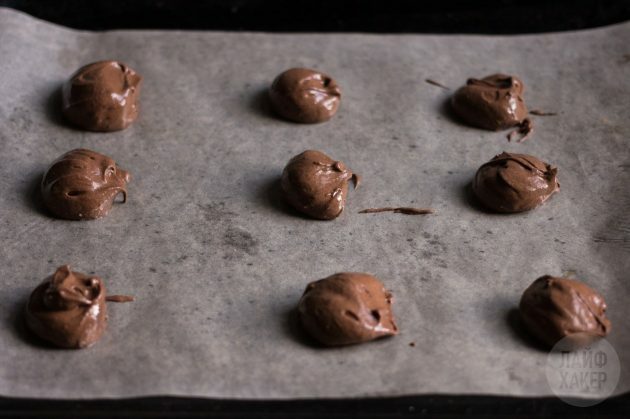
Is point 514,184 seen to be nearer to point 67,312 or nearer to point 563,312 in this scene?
point 563,312

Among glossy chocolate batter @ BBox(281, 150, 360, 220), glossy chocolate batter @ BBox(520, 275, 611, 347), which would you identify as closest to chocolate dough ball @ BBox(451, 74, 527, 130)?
glossy chocolate batter @ BBox(281, 150, 360, 220)

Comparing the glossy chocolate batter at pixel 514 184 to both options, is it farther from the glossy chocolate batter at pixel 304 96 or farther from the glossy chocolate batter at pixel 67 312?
the glossy chocolate batter at pixel 67 312

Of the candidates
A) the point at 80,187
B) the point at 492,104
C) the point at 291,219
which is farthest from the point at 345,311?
the point at 492,104

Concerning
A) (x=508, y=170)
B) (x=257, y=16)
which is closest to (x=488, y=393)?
(x=508, y=170)

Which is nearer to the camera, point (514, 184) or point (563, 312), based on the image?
point (563, 312)

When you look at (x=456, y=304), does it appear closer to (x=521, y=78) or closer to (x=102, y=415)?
(x=102, y=415)
